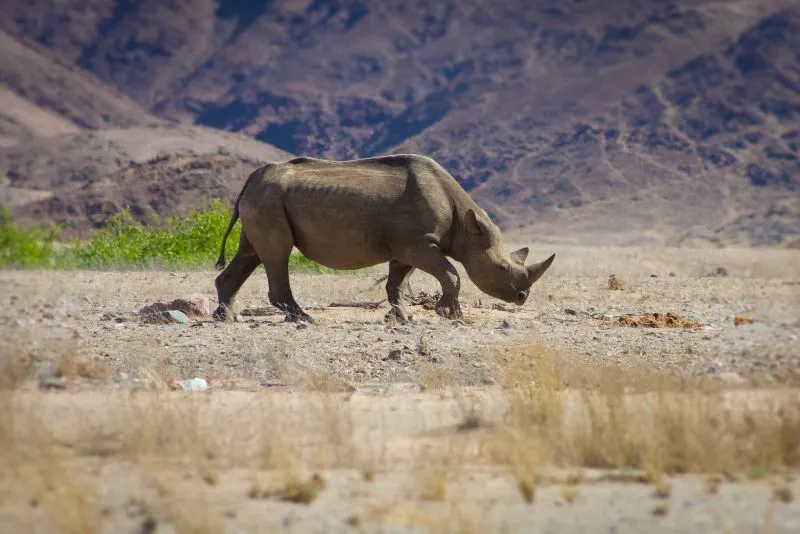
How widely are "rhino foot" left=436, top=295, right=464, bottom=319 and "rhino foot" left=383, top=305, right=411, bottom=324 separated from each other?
0.38m

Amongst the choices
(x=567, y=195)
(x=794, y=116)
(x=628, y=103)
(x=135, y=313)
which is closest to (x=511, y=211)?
(x=567, y=195)

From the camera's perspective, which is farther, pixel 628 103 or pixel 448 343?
pixel 628 103

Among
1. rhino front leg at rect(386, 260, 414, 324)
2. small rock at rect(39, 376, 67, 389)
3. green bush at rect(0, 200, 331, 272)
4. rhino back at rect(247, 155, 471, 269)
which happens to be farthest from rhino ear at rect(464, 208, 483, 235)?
green bush at rect(0, 200, 331, 272)

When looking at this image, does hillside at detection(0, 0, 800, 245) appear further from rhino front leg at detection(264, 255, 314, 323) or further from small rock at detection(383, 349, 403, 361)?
small rock at detection(383, 349, 403, 361)

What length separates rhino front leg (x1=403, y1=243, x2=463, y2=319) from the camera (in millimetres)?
13016

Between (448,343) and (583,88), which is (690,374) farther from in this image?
(583,88)

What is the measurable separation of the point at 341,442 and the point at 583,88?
85.7 m

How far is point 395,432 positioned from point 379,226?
617cm

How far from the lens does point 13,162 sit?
78.9 metres

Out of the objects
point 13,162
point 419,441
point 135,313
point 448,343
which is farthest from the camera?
point 13,162

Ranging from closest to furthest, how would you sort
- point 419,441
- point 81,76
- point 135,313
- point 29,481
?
point 29,481
point 419,441
point 135,313
point 81,76

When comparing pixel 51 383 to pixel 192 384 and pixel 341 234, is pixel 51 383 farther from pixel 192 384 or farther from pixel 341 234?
pixel 341 234

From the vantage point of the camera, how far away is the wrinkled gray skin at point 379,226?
13.1 meters

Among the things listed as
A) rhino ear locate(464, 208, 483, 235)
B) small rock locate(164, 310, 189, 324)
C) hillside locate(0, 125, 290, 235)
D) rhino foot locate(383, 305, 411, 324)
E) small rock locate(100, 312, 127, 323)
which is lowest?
hillside locate(0, 125, 290, 235)
